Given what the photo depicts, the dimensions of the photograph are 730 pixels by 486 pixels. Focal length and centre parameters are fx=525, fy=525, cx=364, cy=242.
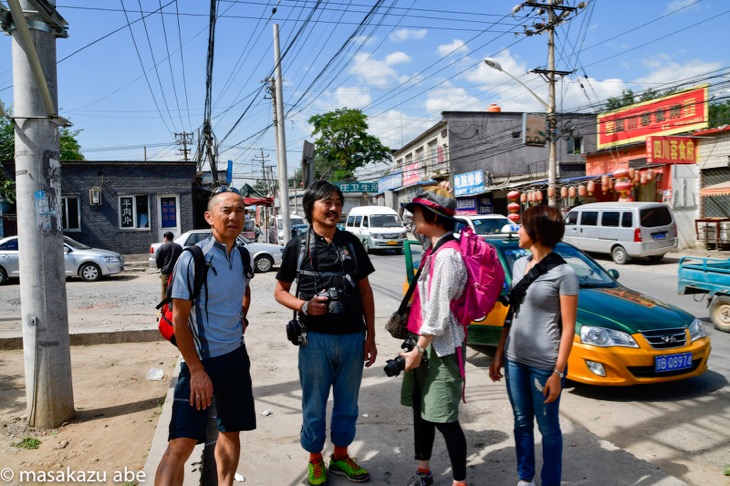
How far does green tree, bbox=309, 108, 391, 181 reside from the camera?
164 feet

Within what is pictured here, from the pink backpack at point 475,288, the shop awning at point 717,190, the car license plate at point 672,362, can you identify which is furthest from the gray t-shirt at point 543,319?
the shop awning at point 717,190

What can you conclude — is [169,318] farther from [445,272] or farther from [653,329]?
[653,329]

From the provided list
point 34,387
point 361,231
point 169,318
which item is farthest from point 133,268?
point 169,318

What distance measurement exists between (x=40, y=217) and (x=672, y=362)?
214 inches

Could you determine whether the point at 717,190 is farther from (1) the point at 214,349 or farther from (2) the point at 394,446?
(1) the point at 214,349

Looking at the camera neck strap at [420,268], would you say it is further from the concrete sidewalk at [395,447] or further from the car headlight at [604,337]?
the car headlight at [604,337]

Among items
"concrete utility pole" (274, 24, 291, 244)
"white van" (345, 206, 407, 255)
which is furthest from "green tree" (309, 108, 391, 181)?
"concrete utility pole" (274, 24, 291, 244)

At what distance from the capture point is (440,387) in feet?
9.36

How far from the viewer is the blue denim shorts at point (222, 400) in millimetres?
2674

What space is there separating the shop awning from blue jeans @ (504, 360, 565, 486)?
62.3ft

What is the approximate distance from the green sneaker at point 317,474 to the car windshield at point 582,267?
3607 millimetres

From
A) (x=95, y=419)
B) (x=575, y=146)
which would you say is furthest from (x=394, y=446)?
(x=575, y=146)

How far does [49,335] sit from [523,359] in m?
3.58

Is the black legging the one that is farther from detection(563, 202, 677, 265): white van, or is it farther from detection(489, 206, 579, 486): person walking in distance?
→ detection(563, 202, 677, 265): white van
